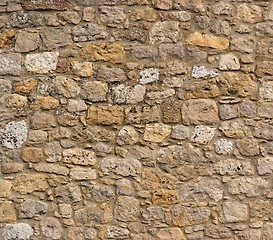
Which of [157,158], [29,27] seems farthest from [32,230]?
[29,27]

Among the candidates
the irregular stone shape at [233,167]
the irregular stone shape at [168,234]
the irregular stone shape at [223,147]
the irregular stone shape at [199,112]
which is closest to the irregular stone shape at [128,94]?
the irregular stone shape at [199,112]

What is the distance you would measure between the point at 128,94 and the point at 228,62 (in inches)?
32.6

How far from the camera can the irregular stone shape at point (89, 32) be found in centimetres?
374

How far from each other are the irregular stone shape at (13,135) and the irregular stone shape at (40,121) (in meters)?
0.07

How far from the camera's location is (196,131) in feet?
12.1

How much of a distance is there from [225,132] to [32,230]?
1661mm

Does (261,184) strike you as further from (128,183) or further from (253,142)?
(128,183)

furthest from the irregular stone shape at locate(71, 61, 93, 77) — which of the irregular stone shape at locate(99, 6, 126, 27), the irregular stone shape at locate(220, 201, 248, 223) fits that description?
the irregular stone shape at locate(220, 201, 248, 223)

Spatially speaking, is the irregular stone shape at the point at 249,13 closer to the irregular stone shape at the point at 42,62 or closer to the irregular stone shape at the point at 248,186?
the irregular stone shape at the point at 248,186

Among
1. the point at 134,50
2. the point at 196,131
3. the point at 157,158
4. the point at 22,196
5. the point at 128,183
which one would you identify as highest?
the point at 134,50

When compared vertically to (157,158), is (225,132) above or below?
above

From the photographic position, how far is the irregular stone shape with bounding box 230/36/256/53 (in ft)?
12.4

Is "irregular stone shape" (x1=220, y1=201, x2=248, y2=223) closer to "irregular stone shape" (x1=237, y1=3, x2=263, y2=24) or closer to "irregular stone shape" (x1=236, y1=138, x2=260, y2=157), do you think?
"irregular stone shape" (x1=236, y1=138, x2=260, y2=157)

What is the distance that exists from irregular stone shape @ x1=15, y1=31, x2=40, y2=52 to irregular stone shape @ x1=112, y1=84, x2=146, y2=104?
2.35 ft
